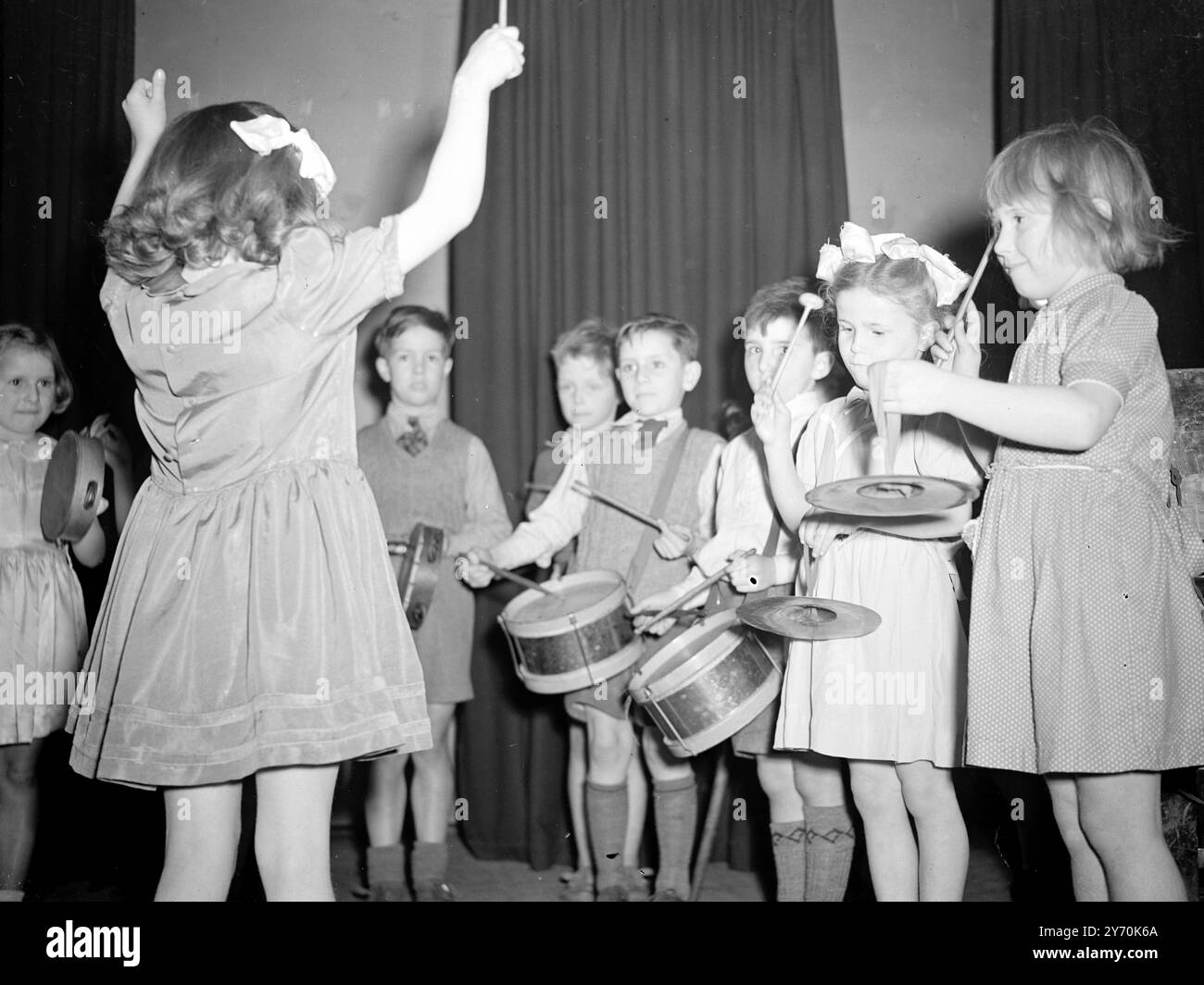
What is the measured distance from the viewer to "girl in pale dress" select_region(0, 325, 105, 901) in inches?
98.5

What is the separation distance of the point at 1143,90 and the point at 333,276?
1962 mm

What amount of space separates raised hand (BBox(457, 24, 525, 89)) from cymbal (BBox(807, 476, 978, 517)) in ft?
2.67

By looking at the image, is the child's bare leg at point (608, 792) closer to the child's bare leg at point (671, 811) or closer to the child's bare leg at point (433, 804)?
the child's bare leg at point (671, 811)

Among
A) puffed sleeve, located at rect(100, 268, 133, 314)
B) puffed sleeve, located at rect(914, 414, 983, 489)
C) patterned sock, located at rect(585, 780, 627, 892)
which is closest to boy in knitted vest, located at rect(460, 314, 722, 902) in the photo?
patterned sock, located at rect(585, 780, 627, 892)

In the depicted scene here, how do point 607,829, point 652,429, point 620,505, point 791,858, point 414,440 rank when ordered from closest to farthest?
point 791,858 < point 607,829 < point 620,505 < point 652,429 < point 414,440

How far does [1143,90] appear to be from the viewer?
2535mm

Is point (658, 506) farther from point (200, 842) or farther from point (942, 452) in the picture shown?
point (200, 842)

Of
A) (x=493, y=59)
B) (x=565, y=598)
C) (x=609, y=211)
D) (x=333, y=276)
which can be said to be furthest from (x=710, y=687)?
(x=609, y=211)

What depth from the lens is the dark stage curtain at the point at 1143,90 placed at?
2445mm

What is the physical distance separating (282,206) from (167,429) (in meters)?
0.39

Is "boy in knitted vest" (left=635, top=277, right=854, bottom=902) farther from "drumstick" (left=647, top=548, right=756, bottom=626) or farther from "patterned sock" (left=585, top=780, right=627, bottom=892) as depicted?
"patterned sock" (left=585, top=780, right=627, bottom=892)

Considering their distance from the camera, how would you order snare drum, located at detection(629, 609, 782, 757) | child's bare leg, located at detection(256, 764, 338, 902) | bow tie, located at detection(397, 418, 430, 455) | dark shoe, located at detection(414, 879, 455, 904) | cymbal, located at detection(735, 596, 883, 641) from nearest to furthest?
child's bare leg, located at detection(256, 764, 338, 902) → cymbal, located at detection(735, 596, 883, 641) → snare drum, located at detection(629, 609, 782, 757) → dark shoe, located at detection(414, 879, 455, 904) → bow tie, located at detection(397, 418, 430, 455)

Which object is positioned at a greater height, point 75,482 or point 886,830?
point 75,482

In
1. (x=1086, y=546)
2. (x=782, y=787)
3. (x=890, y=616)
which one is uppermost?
(x=1086, y=546)
